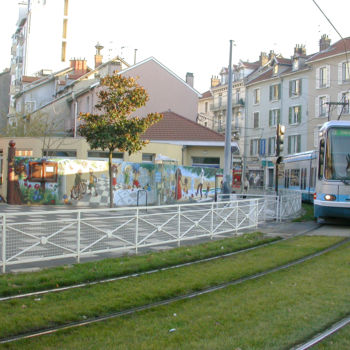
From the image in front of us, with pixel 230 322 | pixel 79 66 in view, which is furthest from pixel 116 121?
pixel 79 66

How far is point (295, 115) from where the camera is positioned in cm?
5472

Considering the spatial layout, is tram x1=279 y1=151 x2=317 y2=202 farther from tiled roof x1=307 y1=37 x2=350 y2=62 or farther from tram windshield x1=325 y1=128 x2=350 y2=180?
tiled roof x1=307 y1=37 x2=350 y2=62

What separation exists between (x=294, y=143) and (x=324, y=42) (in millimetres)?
11846

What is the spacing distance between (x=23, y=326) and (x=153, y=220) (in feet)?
20.4

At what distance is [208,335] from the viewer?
547 centimetres

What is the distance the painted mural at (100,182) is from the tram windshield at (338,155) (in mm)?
8885

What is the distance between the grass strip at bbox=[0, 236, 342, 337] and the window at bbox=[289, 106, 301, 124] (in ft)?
147

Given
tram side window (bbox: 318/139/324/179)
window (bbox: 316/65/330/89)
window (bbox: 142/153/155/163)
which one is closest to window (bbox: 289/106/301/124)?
window (bbox: 316/65/330/89)

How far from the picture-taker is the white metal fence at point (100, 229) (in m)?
9.05

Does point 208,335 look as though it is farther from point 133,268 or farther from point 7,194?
point 7,194

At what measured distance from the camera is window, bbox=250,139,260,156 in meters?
62.3

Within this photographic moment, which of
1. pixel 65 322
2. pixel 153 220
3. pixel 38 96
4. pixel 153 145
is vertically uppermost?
pixel 38 96

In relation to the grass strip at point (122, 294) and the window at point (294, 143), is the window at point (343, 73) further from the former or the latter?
the grass strip at point (122, 294)

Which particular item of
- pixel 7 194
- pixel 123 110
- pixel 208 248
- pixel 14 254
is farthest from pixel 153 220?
pixel 7 194
